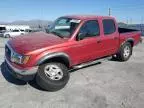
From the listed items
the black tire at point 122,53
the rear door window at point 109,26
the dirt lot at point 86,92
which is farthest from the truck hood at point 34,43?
the black tire at point 122,53

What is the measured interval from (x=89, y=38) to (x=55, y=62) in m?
1.38

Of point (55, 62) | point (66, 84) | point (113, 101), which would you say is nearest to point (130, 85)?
point (113, 101)

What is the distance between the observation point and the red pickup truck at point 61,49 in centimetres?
486

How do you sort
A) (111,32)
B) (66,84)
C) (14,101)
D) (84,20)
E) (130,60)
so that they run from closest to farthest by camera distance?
(14,101)
(66,84)
(84,20)
(111,32)
(130,60)

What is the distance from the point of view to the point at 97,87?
539cm

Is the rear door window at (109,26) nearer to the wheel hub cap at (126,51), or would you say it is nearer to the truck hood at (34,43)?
the wheel hub cap at (126,51)

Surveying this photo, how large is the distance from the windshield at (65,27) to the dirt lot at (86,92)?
4.43 ft

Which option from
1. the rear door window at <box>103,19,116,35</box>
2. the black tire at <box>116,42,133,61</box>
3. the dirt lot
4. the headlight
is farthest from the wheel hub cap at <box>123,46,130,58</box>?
the headlight

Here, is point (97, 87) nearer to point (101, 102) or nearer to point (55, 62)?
point (101, 102)

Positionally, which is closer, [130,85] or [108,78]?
[130,85]

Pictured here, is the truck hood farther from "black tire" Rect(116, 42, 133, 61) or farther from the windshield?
"black tire" Rect(116, 42, 133, 61)

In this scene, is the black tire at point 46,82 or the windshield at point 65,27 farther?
the windshield at point 65,27

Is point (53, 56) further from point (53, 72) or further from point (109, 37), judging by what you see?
point (109, 37)

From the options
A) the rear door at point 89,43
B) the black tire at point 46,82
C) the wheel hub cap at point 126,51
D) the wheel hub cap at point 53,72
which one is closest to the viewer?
the black tire at point 46,82
